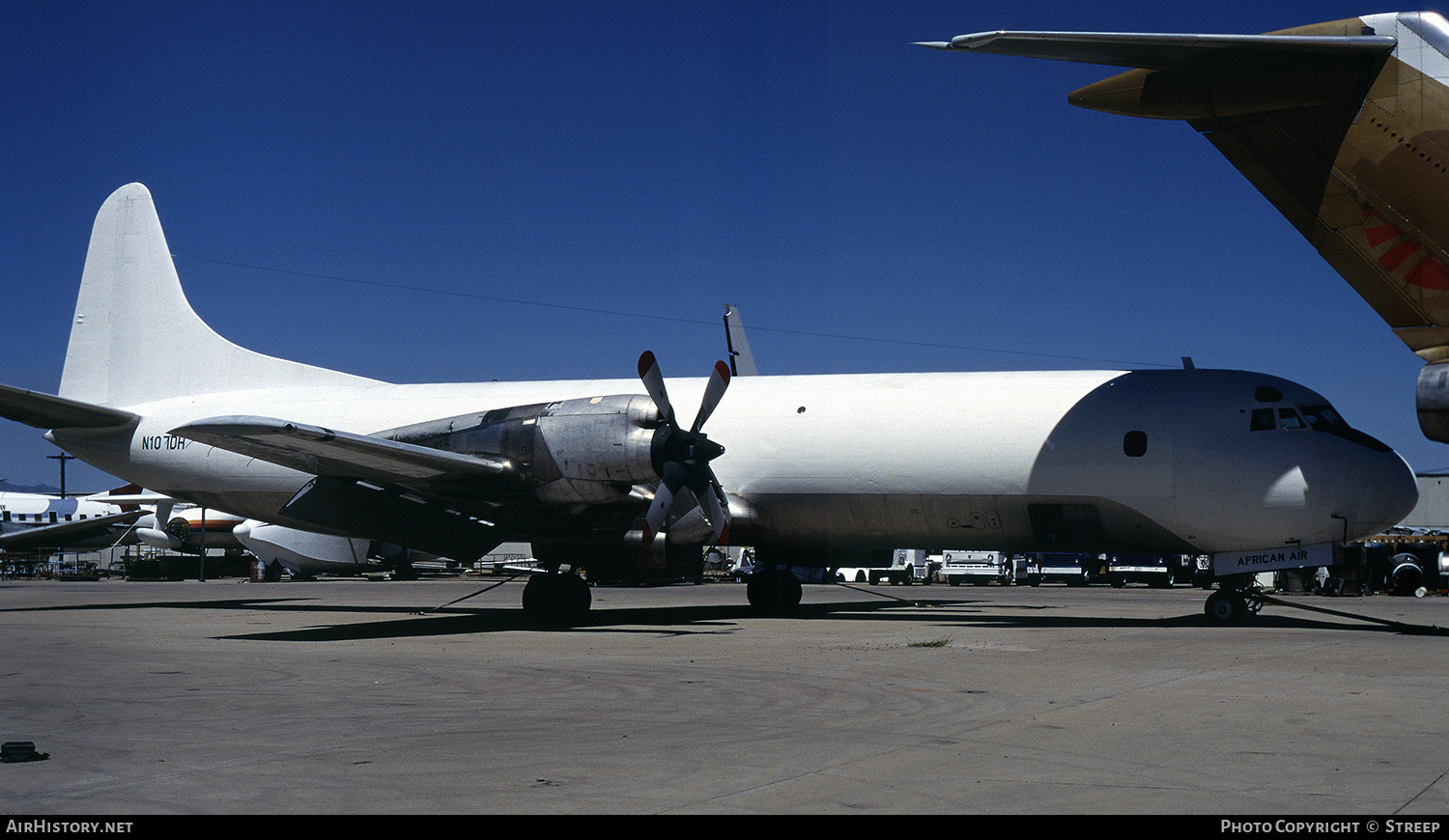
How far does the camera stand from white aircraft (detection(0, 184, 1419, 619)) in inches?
711

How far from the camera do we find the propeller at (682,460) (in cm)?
1786

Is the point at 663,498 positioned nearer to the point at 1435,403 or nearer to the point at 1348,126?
the point at 1435,403

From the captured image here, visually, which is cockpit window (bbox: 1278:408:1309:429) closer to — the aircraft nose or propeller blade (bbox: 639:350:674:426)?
the aircraft nose

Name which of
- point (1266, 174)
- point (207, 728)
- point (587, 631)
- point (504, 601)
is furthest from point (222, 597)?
point (1266, 174)

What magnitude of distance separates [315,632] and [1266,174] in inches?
628

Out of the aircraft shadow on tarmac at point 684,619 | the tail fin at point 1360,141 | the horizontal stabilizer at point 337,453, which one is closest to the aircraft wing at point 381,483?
the horizontal stabilizer at point 337,453

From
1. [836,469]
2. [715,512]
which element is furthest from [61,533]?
[715,512]

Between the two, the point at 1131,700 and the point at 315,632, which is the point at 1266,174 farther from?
the point at 315,632

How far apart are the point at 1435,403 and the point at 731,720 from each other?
37.3ft

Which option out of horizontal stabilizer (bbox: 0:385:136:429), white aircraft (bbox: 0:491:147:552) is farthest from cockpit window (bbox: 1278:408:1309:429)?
white aircraft (bbox: 0:491:147:552)

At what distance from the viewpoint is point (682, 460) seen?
18.2m

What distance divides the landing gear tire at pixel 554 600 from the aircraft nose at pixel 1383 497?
12272 mm

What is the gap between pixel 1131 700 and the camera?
33.5 ft

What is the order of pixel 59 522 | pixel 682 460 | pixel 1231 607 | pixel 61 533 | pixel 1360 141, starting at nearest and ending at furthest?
pixel 1360 141, pixel 682 460, pixel 1231 607, pixel 61 533, pixel 59 522
